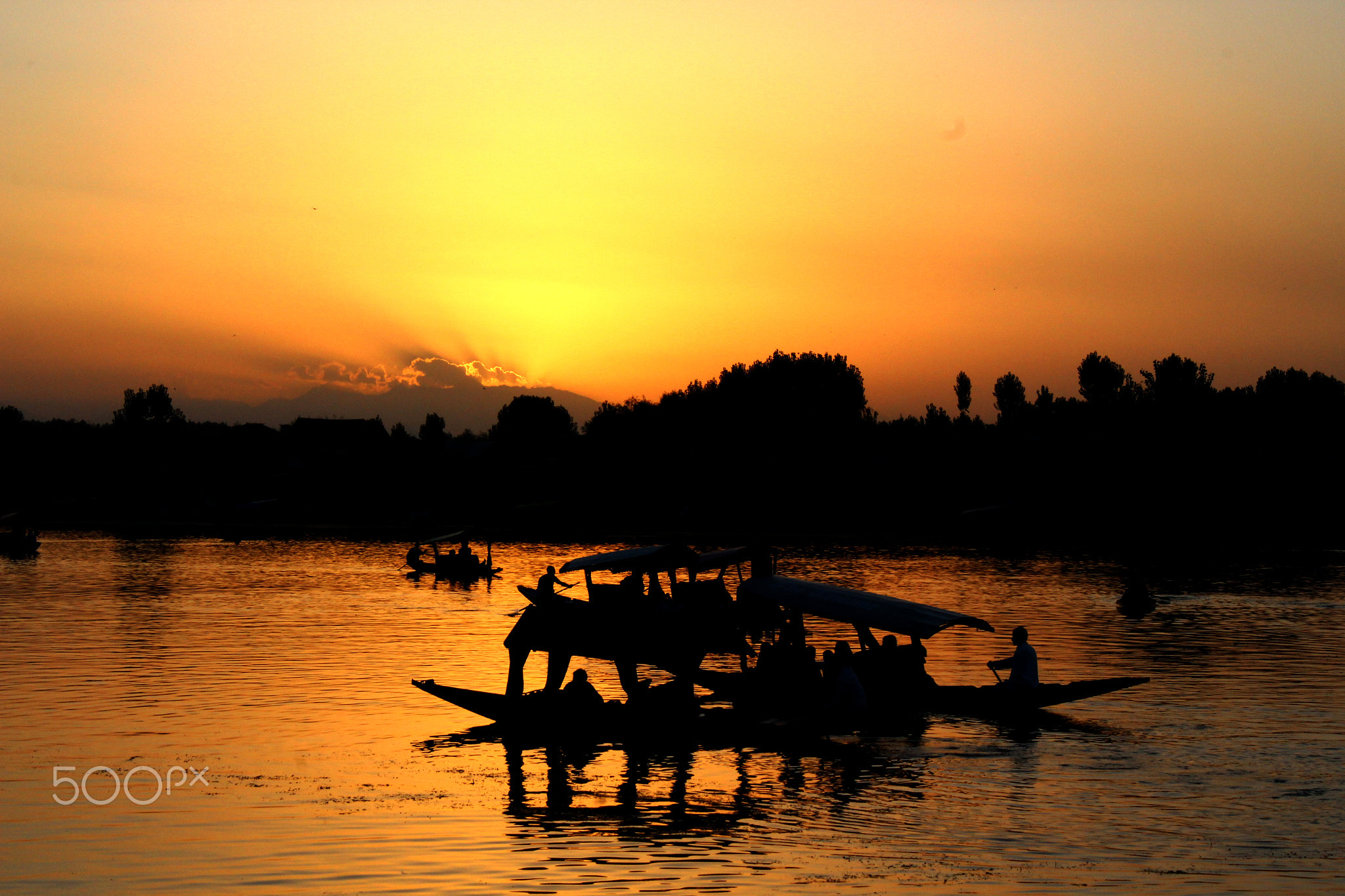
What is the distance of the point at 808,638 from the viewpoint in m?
47.1

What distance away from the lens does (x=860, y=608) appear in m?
28.2

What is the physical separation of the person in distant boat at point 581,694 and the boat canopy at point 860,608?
5952 millimetres

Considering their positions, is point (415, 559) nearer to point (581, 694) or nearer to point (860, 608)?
point (860, 608)

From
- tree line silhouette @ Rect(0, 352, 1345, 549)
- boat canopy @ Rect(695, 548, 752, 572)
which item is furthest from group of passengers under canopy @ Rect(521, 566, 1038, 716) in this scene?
tree line silhouette @ Rect(0, 352, 1345, 549)

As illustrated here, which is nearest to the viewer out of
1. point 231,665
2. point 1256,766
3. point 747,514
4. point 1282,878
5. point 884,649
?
point 1282,878

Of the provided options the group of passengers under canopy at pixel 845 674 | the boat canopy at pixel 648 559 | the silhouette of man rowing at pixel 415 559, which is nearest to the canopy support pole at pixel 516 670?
the group of passengers under canopy at pixel 845 674

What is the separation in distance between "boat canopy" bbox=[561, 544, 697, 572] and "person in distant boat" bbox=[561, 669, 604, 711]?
29.2ft

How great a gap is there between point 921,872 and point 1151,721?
1466cm

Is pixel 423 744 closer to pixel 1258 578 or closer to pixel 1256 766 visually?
pixel 1256 766

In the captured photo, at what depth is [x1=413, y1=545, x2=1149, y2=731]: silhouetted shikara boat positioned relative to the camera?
85.5 ft

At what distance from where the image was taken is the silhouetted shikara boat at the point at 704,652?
26.0 meters

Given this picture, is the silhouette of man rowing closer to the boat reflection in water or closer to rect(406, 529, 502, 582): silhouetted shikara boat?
rect(406, 529, 502, 582): silhouetted shikara boat

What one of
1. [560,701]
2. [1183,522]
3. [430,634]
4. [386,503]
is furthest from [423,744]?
[386,503]

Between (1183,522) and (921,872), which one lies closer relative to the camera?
(921,872)
